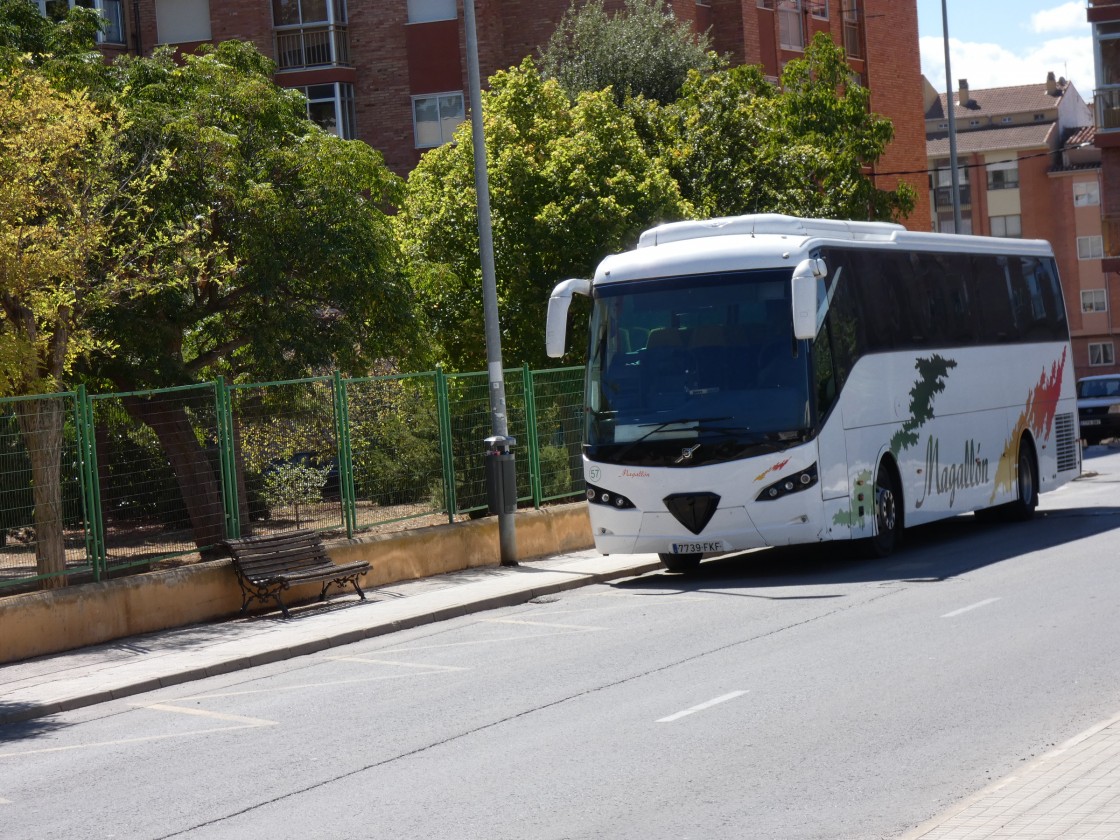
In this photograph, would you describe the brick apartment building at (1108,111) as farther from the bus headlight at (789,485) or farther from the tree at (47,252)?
the tree at (47,252)

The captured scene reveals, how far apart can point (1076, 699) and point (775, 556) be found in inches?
404

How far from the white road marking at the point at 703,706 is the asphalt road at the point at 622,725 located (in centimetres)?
3

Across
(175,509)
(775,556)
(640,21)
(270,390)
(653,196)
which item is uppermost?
(640,21)

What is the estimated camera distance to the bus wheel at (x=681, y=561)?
59.1 feet

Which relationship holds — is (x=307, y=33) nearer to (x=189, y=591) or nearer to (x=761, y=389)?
(x=761, y=389)

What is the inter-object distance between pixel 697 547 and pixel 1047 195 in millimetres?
72740

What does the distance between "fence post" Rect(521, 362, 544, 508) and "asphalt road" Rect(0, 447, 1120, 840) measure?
18.5 feet

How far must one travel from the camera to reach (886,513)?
1783 cm

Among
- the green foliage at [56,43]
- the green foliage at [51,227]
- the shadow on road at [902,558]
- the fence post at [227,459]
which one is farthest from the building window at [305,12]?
the fence post at [227,459]

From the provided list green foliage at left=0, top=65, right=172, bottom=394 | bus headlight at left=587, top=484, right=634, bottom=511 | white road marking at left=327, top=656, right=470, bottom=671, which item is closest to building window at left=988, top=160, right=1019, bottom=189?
bus headlight at left=587, top=484, right=634, bottom=511

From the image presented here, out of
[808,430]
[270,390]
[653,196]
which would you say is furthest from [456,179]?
[808,430]

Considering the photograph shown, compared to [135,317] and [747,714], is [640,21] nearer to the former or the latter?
[135,317]

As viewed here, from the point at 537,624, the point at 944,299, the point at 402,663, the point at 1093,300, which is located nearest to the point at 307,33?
the point at 944,299

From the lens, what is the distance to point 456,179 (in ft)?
91.6
